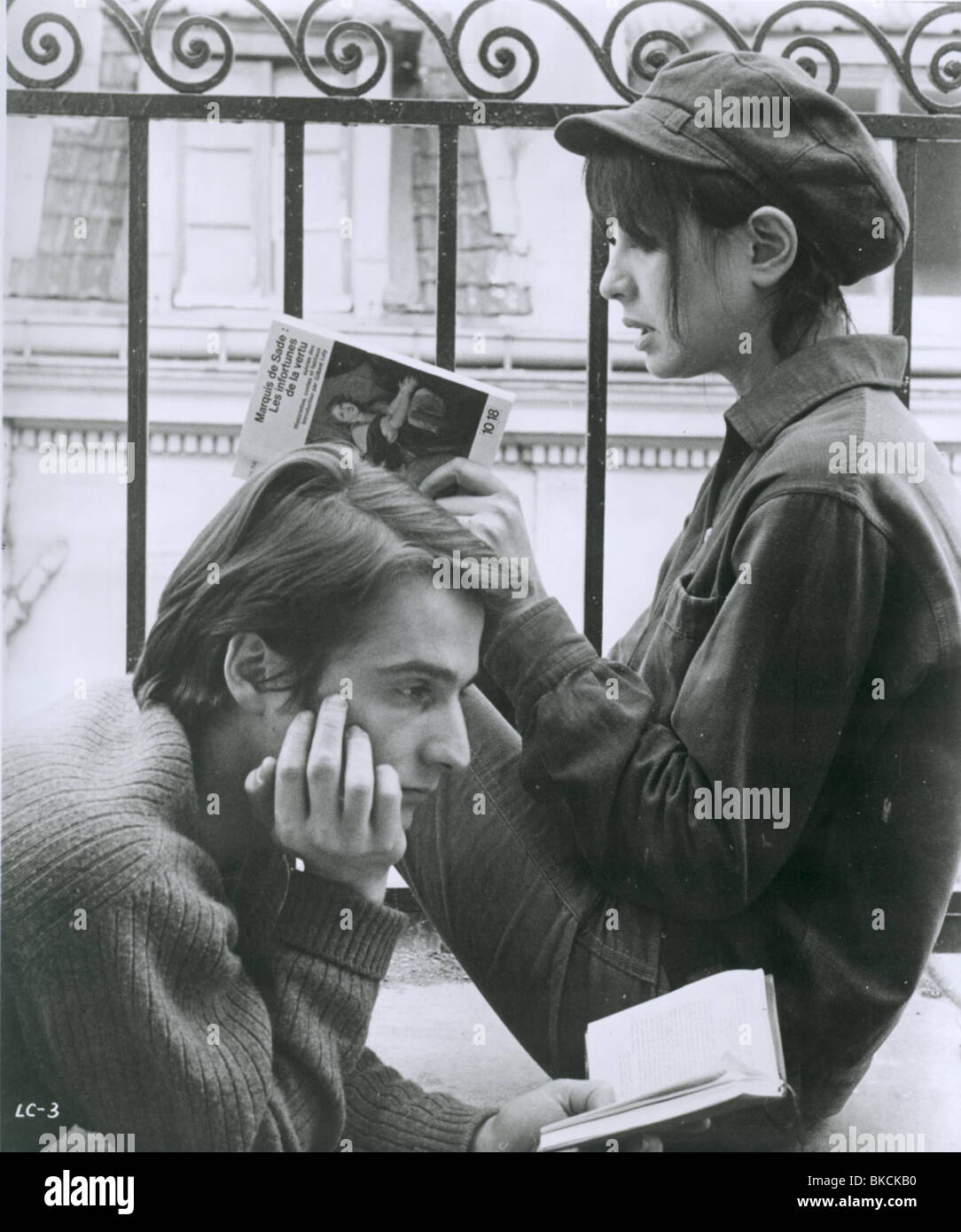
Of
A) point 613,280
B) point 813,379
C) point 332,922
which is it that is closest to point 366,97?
point 613,280

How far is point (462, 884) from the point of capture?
200 centimetres

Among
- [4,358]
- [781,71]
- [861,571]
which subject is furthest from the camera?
[4,358]

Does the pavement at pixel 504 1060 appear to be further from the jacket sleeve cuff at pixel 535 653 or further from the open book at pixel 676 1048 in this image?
the jacket sleeve cuff at pixel 535 653

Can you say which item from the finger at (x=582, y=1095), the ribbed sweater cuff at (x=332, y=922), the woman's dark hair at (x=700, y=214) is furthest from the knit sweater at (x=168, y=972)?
the woman's dark hair at (x=700, y=214)

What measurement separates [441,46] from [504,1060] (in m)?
1.39

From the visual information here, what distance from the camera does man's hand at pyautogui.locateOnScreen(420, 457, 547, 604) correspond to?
1969 millimetres

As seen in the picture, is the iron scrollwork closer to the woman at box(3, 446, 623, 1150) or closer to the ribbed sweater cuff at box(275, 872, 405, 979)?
the woman at box(3, 446, 623, 1150)

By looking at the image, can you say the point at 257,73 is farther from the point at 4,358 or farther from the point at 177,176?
the point at 4,358

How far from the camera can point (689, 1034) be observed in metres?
1.92

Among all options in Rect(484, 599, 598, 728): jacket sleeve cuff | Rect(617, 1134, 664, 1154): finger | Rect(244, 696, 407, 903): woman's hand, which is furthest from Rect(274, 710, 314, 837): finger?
Rect(617, 1134, 664, 1154): finger

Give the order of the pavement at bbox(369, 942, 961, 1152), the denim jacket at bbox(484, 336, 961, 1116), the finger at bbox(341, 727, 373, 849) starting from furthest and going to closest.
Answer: the pavement at bbox(369, 942, 961, 1152) < the finger at bbox(341, 727, 373, 849) < the denim jacket at bbox(484, 336, 961, 1116)

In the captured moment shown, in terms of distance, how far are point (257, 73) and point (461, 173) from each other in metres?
0.31

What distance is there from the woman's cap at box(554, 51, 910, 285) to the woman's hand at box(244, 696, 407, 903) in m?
0.83
